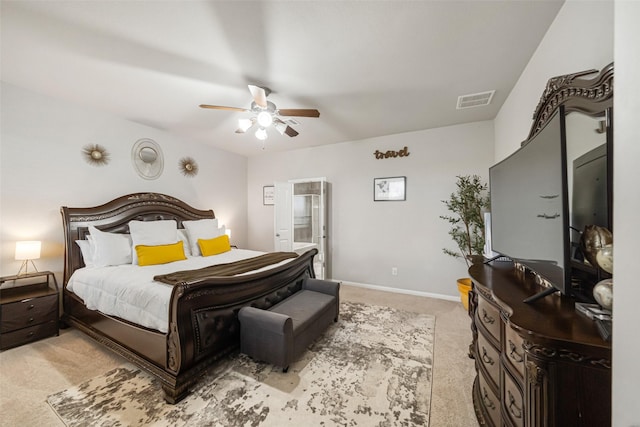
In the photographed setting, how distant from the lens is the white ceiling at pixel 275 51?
5.15 feet

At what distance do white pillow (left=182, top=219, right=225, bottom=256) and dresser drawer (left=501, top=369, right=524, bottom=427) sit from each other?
3.73m

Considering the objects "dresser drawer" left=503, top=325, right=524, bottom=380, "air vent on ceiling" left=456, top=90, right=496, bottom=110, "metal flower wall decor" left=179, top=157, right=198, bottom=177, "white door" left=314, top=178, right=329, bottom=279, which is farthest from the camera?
"white door" left=314, top=178, right=329, bottom=279

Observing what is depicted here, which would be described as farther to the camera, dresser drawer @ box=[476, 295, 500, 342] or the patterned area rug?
the patterned area rug

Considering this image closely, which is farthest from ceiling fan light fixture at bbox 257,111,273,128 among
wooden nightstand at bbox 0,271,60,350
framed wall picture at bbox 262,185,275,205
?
wooden nightstand at bbox 0,271,60,350

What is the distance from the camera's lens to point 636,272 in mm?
519

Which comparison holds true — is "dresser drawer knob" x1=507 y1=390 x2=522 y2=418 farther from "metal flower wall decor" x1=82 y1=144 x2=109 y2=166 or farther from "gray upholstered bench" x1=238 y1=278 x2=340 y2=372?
"metal flower wall decor" x1=82 y1=144 x2=109 y2=166

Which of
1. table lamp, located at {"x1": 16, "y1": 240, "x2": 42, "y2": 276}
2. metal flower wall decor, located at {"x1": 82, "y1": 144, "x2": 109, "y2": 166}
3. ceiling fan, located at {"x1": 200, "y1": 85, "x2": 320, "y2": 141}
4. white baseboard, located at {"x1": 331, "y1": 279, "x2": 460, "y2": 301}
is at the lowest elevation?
white baseboard, located at {"x1": 331, "y1": 279, "x2": 460, "y2": 301}

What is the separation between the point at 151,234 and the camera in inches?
123

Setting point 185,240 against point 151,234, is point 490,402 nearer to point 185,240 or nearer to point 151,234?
point 151,234

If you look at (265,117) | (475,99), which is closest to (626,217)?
(265,117)

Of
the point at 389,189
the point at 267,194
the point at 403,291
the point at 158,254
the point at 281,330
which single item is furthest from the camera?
the point at 267,194

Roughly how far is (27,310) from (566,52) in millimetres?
5113

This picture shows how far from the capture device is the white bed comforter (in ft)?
6.08

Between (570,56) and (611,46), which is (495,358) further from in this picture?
(570,56)
